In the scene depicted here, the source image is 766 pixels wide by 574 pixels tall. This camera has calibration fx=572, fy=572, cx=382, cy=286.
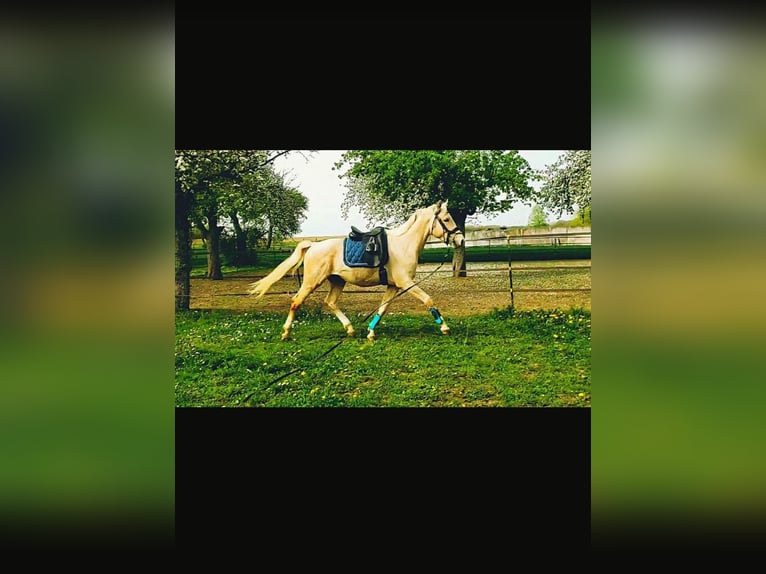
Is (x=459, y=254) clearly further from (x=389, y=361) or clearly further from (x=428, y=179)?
(x=389, y=361)

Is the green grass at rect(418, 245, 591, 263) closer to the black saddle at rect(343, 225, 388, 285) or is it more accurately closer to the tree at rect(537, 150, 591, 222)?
the tree at rect(537, 150, 591, 222)

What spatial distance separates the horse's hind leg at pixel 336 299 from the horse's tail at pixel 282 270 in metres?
0.46

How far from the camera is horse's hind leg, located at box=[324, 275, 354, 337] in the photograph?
687 cm

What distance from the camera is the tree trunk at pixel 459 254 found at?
6965 mm

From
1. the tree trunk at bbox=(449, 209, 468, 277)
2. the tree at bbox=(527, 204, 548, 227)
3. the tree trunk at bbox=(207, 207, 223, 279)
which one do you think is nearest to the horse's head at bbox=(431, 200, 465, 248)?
the tree trunk at bbox=(449, 209, 468, 277)
